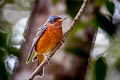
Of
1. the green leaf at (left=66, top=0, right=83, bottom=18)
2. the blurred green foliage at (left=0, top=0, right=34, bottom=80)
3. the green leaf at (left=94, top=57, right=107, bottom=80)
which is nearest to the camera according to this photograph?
the green leaf at (left=66, top=0, right=83, bottom=18)

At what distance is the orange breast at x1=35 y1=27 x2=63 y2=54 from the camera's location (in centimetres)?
74

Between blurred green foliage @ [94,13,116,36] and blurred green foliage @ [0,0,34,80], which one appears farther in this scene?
blurred green foliage @ [0,0,34,80]

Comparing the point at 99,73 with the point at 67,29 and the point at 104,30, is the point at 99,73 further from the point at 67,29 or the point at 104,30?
the point at 67,29

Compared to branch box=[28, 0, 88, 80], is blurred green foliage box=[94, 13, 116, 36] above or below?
below

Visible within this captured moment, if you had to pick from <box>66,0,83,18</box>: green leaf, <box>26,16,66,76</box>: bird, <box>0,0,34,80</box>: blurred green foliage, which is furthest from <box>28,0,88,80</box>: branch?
<box>0,0,34,80</box>: blurred green foliage

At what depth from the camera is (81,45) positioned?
2.69ft

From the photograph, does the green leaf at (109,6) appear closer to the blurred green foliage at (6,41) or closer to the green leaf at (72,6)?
the green leaf at (72,6)

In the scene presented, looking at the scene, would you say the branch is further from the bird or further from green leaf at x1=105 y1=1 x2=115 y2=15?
green leaf at x1=105 y1=1 x2=115 y2=15

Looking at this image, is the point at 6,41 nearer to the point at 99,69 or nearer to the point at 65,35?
the point at 99,69

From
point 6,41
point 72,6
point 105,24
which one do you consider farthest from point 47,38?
point 6,41

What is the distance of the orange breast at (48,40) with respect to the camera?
736mm

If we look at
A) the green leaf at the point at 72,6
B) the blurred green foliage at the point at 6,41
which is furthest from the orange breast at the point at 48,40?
the blurred green foliage at the point at 6,41

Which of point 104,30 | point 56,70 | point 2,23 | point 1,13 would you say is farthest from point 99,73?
point 1,13

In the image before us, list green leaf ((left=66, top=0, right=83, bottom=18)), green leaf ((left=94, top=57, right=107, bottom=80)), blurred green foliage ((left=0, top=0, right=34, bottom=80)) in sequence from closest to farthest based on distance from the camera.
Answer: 1. green leaf ((left=66, top=0, right=83, bottom=18))
2. green leaf ((left=94, top=57, right=107, bottom=80))
3. blurred green foliage ((left=0, top=0, right=34, bottom=80))
